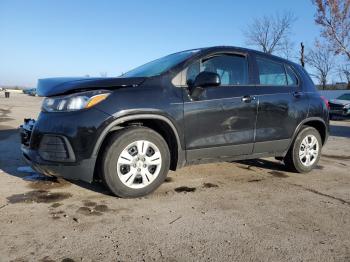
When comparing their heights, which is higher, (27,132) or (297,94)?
(297,94)

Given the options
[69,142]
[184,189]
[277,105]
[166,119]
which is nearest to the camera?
[69,142]

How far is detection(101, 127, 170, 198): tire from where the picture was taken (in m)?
3.93

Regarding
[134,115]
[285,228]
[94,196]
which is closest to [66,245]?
[94,196]

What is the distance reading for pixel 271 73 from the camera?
5.32 metres

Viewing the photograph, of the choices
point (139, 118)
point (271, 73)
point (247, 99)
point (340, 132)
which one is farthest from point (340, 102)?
point (139, 118)

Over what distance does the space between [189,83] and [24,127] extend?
201cm

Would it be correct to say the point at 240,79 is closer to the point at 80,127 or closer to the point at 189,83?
the point at 189,83

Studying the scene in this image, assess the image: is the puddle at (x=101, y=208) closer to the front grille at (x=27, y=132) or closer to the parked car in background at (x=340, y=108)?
the front grille at (x=27, y=132)

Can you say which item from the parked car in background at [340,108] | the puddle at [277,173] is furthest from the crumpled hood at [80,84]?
the parked car in background at [340,108]

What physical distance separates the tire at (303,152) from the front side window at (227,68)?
4.38 ft

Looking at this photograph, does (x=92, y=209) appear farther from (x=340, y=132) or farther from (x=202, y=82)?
(x=340, y=132)

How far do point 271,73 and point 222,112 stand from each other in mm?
1222

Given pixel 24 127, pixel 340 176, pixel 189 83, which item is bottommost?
pixel 340 176

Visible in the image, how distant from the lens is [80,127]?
3.80m
